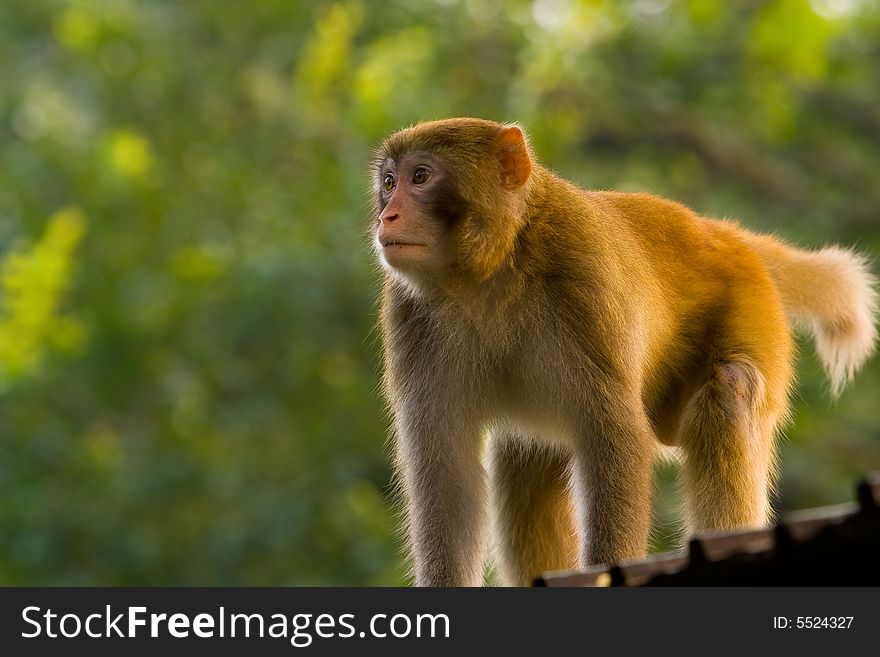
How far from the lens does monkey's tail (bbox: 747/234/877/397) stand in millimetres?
6738

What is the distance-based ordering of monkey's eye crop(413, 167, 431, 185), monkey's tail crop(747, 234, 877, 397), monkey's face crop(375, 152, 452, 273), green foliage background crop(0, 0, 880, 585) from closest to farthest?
monkey's face crop(375, 152, 452, 273) → monkey's eye crop(413, 167, 431, 185) → monkey's tail crop(747, 234, 877, 397) → green foliage background crop(0, 0, 880, 585)

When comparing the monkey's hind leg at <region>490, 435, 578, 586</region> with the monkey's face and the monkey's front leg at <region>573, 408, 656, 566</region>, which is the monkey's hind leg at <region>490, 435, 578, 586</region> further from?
the monkey's face

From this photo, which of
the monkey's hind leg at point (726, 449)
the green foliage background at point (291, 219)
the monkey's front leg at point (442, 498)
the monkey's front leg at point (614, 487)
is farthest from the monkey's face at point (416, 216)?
the green foliage background at point (291, 219)

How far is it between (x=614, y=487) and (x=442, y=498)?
2.48ft

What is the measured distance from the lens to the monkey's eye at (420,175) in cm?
538

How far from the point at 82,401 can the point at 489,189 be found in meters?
9.50

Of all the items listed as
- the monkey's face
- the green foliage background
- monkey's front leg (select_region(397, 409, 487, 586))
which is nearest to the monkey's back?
the monkey's face

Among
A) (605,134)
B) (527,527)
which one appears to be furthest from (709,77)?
(527,527)

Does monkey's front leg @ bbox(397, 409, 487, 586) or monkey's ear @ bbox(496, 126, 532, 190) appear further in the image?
monkey's front leg @ bbox(397, 409, 487, 586)

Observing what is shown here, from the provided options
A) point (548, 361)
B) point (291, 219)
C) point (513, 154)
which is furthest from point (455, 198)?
point (291, 219)

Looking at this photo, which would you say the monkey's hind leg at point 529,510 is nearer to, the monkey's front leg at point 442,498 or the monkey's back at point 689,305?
the monkey's front leg at point 442,498

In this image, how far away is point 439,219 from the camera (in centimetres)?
539

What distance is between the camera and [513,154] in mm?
5430

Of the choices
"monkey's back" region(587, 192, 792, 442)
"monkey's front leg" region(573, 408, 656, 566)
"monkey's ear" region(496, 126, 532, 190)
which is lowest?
"monkey's front leg" region(573, 408, 656, 566)
